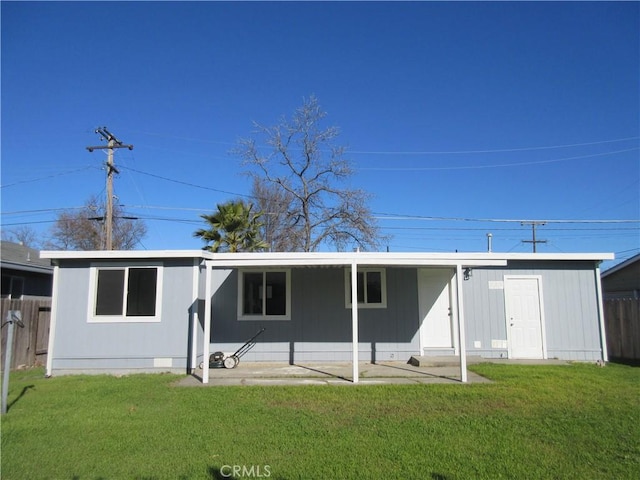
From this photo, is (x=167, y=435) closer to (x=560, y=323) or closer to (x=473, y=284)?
(x=473, y=284)

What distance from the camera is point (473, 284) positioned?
11289 millimetres

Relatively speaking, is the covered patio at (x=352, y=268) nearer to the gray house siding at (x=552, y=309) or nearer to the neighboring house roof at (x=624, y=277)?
the gray house siding at (x=552, y=309)

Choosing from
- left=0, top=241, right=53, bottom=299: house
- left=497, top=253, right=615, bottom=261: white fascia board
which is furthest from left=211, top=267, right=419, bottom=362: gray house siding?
left=0, top=241, right=53, bottom=299: house

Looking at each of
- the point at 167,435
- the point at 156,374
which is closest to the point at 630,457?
the point at 167,435

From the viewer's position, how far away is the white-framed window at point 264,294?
35.9ft

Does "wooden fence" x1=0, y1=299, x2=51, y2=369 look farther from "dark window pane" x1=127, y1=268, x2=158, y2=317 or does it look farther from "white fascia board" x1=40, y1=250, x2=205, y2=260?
"dark window pane" x1=127, y1=268, x2=158, y2=317

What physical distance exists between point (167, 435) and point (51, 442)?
128 centimetres

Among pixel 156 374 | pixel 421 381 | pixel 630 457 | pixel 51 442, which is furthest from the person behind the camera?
pixel 156 374

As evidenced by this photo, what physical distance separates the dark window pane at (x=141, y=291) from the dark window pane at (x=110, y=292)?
217mm

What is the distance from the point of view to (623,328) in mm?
11562

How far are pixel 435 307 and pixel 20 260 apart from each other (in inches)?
577

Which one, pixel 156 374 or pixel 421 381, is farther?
pixel 156 374

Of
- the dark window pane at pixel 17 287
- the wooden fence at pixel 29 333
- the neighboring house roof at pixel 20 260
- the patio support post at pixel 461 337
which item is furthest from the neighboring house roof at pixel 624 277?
the dark window pane at pixel 17 287

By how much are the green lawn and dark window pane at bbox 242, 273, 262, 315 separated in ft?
10.4
